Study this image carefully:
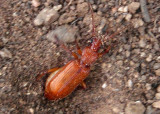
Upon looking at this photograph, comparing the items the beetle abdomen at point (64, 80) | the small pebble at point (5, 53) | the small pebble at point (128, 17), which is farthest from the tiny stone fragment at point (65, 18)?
the small pebble at point (5, 53)

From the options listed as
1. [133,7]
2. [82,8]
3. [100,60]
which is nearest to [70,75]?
[100,60]

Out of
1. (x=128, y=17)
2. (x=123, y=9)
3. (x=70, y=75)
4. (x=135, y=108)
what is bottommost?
(x=135, y=108)

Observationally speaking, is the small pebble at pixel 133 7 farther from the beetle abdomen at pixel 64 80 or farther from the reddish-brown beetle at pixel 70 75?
the beetle abdomen at pixel 64 80

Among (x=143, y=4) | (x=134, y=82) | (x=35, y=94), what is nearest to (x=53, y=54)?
(x=35, y=94)

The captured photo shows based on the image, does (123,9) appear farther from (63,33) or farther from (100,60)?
(63,33)

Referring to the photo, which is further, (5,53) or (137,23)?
(137,23)
